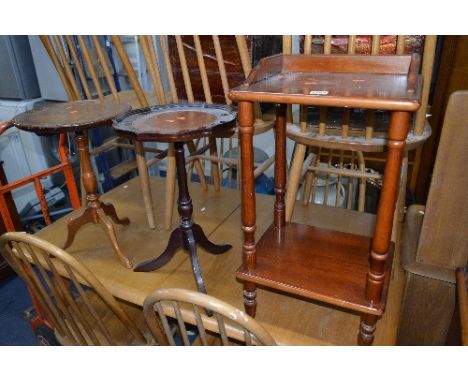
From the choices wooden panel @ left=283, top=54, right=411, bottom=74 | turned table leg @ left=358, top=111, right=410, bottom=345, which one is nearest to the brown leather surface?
wooden panel @ left=283, top=54, right=411, bottom=74

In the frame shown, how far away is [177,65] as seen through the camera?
1.42 metres

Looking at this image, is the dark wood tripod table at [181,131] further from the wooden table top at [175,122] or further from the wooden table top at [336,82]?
the wooden table top at [336,82]

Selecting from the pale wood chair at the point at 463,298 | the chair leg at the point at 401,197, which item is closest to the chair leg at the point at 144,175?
the chair leg at the point at 401,197

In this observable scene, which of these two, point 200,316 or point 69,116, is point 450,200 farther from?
point 69,116

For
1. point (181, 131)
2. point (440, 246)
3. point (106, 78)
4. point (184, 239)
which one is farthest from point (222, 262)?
point (106, 78)

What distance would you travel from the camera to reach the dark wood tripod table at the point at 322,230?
2.37 feet

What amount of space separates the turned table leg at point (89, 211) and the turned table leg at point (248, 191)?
558 mm

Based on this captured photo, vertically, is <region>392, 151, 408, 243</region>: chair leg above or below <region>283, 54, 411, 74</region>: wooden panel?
below

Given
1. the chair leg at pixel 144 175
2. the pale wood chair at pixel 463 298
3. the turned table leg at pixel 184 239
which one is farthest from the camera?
the chair leg at pixel 144 175

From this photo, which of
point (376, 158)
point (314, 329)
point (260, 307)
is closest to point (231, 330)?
point (260, 307)

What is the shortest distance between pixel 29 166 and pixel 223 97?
6.17 feet

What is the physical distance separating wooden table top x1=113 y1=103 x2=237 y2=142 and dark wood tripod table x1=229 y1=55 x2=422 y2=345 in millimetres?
161

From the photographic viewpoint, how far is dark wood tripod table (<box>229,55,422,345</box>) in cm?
72

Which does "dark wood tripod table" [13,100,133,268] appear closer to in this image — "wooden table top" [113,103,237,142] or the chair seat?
"wooden table top" [113,103,237,142]
